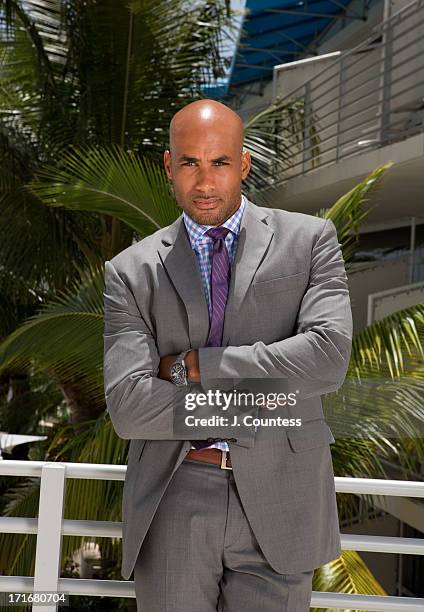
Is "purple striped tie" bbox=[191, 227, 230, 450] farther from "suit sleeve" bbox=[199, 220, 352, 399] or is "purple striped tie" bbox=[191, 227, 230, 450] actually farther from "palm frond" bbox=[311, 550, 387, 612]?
"palm frond" bbox=[311, 550, 387, 612]

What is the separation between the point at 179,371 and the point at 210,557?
39 cm

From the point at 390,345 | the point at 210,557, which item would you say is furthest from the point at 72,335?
the point at 210,557

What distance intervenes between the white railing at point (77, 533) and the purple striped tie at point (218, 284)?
0.58 m

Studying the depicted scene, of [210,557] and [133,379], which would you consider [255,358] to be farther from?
[210,557]

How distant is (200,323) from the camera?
185cm

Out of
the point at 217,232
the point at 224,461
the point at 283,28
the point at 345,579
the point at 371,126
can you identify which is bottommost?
the point at 345,579

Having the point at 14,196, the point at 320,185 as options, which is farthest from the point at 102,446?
the point at 320,185

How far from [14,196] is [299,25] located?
10323 millimetres

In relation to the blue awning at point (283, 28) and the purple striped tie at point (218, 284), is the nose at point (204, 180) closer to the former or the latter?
the purple striped tie at point (218, 284)

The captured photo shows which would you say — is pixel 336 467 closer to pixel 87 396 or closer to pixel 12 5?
pixel 87 396

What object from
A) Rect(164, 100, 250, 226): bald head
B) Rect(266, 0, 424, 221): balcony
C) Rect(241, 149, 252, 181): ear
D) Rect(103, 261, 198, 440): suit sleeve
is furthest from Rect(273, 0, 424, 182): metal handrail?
Rect(103, 261, 198, 440): suit sleeve

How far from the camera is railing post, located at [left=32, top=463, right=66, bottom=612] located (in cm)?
230

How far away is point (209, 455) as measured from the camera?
6.00ft

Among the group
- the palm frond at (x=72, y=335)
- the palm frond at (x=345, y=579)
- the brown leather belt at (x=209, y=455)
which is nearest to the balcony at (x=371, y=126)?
the palm frond at (x=72, y=335)
